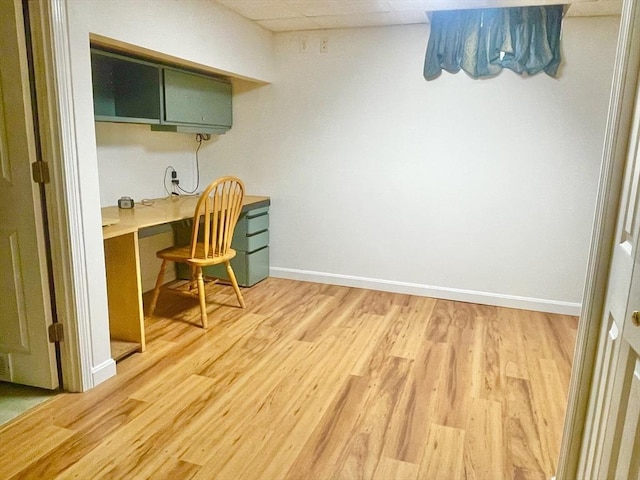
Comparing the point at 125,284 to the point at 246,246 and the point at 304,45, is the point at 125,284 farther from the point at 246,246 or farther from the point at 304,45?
the point at 304,45

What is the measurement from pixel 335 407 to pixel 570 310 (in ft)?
7.41

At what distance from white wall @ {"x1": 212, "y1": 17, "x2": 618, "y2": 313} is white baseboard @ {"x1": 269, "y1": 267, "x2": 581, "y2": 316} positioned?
10 mm

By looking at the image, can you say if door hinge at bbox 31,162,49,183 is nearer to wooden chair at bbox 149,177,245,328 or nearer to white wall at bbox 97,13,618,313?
wooden chair at bbox 149,177,245,328

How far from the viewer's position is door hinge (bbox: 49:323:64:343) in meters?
2.30

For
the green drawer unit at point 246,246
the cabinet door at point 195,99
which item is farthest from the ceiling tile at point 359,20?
the green drawer unit at point 246,246

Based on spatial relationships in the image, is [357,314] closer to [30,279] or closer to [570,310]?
[570,310]

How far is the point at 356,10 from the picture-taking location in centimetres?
329

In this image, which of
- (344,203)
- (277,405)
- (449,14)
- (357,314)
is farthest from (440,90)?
(277,405)

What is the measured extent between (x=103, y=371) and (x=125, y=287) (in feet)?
1.69

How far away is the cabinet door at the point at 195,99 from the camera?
343 cm

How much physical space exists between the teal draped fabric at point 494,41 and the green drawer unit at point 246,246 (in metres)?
1.81

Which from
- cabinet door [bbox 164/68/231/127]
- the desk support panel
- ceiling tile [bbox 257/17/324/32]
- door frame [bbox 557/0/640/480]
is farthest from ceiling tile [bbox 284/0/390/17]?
door frame [bbox 557/0/640/480]

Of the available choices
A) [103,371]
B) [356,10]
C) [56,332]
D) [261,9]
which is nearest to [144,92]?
[261,9]

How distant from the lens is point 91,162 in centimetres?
229
